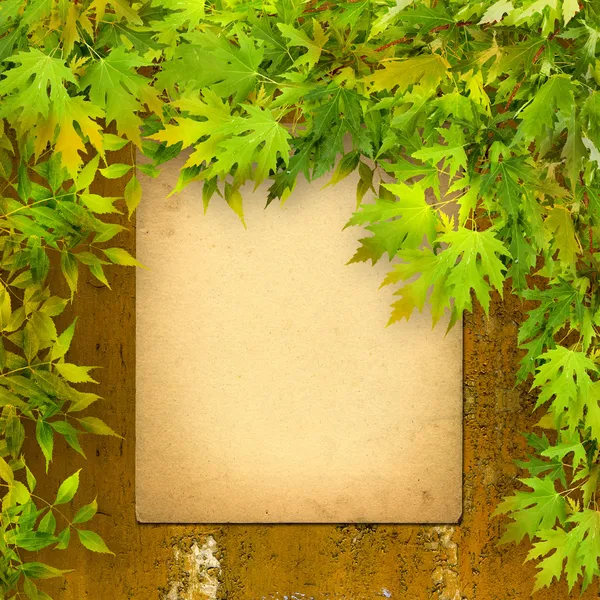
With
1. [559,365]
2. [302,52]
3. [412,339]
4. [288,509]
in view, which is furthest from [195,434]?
[302,52]

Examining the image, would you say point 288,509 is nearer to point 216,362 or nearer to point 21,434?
point 216,362

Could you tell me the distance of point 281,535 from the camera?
5.18 feet

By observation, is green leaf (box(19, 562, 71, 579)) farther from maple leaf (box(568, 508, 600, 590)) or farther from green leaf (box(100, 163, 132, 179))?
maple leaf (box(568, 508, 600, 590))

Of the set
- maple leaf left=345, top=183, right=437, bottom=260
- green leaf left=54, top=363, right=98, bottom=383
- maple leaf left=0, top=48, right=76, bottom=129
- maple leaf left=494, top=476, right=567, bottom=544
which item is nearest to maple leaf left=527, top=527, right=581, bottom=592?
maple leaf left=494, top=476, right=567, bottom=544

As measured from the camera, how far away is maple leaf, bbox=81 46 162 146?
0.88m

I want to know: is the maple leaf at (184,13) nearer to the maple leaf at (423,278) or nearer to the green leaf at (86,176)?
the green leaf at (86,176)

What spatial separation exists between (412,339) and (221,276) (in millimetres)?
512

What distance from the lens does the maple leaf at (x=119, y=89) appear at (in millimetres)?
882

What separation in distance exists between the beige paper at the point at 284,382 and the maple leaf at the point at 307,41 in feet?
2.27

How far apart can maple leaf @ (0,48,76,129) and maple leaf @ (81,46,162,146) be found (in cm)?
4

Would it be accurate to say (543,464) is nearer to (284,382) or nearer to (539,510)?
(539,510)

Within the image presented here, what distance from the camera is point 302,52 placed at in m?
0.96

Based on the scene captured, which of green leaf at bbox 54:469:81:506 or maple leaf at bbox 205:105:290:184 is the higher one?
maple leaf at bbox 205:105:290:184

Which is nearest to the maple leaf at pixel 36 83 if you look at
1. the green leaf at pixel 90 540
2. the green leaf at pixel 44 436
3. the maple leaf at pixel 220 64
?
the maple leaf at pixel 220 64
